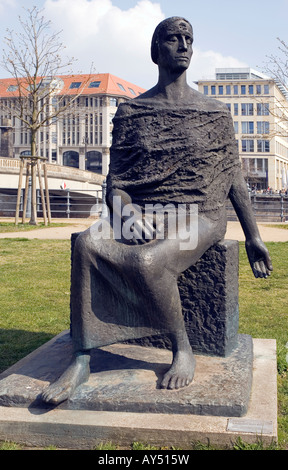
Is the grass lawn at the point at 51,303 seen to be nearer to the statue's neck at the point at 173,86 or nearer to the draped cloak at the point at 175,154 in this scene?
the draped cloak at the point at 175,154

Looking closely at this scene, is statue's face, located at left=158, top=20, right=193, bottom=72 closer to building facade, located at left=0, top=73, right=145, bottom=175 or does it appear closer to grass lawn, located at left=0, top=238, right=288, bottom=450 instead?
grass lawn, located at left=0, top=238, right=288, bottom=450

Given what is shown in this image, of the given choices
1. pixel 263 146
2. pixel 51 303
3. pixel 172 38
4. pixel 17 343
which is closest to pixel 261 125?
pixel 263 146

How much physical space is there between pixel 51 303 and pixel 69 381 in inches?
144

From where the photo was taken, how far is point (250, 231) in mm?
3789

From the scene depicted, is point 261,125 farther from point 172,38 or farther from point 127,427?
point 127,427

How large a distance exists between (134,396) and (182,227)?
1027 mm

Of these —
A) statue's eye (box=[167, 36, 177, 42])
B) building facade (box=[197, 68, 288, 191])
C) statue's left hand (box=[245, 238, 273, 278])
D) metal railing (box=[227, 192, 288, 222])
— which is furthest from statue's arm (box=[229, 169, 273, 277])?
building facade (box=[197, 68, 288, 191])

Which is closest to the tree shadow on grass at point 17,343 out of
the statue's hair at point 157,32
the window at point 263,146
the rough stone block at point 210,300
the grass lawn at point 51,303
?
the grass lawn at point 51,303

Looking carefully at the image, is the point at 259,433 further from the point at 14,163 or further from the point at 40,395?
the point at 14,163

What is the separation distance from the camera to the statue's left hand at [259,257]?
148 inches

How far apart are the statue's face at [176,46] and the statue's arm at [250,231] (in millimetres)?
856

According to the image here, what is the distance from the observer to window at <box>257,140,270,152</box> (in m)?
70.7

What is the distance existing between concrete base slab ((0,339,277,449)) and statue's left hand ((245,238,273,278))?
1058 millimetres

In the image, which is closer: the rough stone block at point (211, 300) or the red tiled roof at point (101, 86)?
the rough stone block at point (211, 300)
